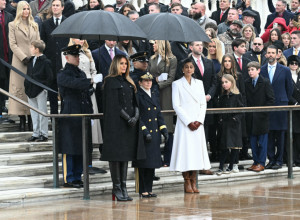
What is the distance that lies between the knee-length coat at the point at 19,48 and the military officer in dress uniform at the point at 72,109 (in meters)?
1.99

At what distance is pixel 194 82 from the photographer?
13.2 m

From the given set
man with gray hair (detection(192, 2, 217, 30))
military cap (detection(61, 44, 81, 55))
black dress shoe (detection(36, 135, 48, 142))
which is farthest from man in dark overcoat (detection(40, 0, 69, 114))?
man with gray hair (detection(192, 2, 217, 30))

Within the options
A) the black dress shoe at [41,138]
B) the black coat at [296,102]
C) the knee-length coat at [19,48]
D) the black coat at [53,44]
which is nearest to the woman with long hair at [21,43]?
the knee-length coat at [19,48]

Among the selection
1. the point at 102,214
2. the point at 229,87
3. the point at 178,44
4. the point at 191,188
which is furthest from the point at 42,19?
the point at 102,214

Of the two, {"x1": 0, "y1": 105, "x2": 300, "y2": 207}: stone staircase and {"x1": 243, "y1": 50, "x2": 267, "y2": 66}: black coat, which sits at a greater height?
{"x1": 243, "y1": 50, "x2": 267, "y2": 66}: black coat

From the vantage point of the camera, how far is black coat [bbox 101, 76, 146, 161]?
12023 mm

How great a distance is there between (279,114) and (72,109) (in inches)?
178

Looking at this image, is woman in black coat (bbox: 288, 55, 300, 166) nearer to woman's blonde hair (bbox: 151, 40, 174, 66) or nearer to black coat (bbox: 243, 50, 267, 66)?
black coat (bbox: 243, 50, 267, 66)

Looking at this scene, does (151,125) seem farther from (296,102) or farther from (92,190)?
(296,102)

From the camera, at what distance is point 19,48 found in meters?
14.6

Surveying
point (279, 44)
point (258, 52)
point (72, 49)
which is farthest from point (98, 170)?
point (279, 44)

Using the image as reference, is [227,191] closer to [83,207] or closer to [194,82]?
[194,82]

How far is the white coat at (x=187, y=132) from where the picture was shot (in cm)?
1296

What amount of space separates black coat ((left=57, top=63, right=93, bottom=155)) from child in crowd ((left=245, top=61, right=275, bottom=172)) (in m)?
3.61
